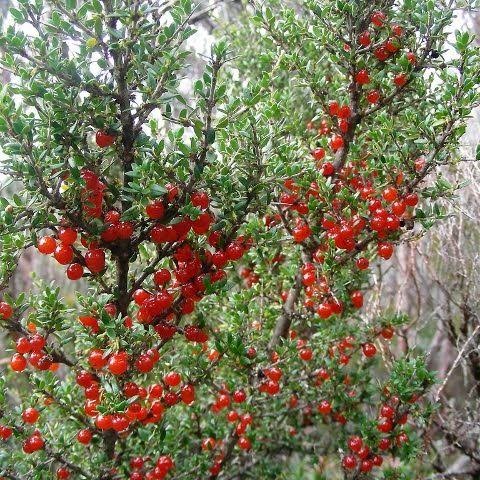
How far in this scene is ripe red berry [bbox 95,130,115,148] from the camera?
A: 197 cm

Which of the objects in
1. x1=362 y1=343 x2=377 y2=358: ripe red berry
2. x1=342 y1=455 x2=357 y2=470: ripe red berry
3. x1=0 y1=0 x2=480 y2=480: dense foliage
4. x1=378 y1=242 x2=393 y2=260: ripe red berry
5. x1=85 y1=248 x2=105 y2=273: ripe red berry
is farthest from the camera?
x1=362 y1=343 x2=377 y2=358: ripe red berry

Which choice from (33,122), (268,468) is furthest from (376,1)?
(268,468)

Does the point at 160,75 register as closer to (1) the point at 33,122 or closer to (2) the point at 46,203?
(1) the point at 33,122

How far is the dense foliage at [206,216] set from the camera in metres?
1.87

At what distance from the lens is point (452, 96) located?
88.8 inches

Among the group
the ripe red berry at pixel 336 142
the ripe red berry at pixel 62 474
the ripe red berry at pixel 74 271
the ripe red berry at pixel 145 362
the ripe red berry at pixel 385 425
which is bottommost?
the ripe red berry at pixel 385 425

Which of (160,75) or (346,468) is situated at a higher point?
(160,75)

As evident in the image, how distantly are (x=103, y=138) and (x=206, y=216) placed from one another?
0.48m

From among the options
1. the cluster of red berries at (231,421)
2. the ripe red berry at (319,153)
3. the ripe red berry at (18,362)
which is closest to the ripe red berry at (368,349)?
the cluster of red berries at (231,421)

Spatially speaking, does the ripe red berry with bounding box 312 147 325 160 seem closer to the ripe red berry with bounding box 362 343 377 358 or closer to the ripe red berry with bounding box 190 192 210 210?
the ripe red berry with bounding box 190 192 210 210

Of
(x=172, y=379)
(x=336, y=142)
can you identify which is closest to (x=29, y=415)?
(x=172, y=379)

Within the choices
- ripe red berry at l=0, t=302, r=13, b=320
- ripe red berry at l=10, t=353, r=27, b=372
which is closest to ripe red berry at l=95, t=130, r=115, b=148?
ripe red berry at l=0, t=302, r=13, b=320

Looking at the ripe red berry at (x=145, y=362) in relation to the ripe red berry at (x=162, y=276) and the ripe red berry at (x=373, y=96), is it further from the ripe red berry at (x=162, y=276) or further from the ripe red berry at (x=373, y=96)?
the ripe red berry at (x=373, y=96)

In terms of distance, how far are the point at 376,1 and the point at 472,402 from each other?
3143mm
